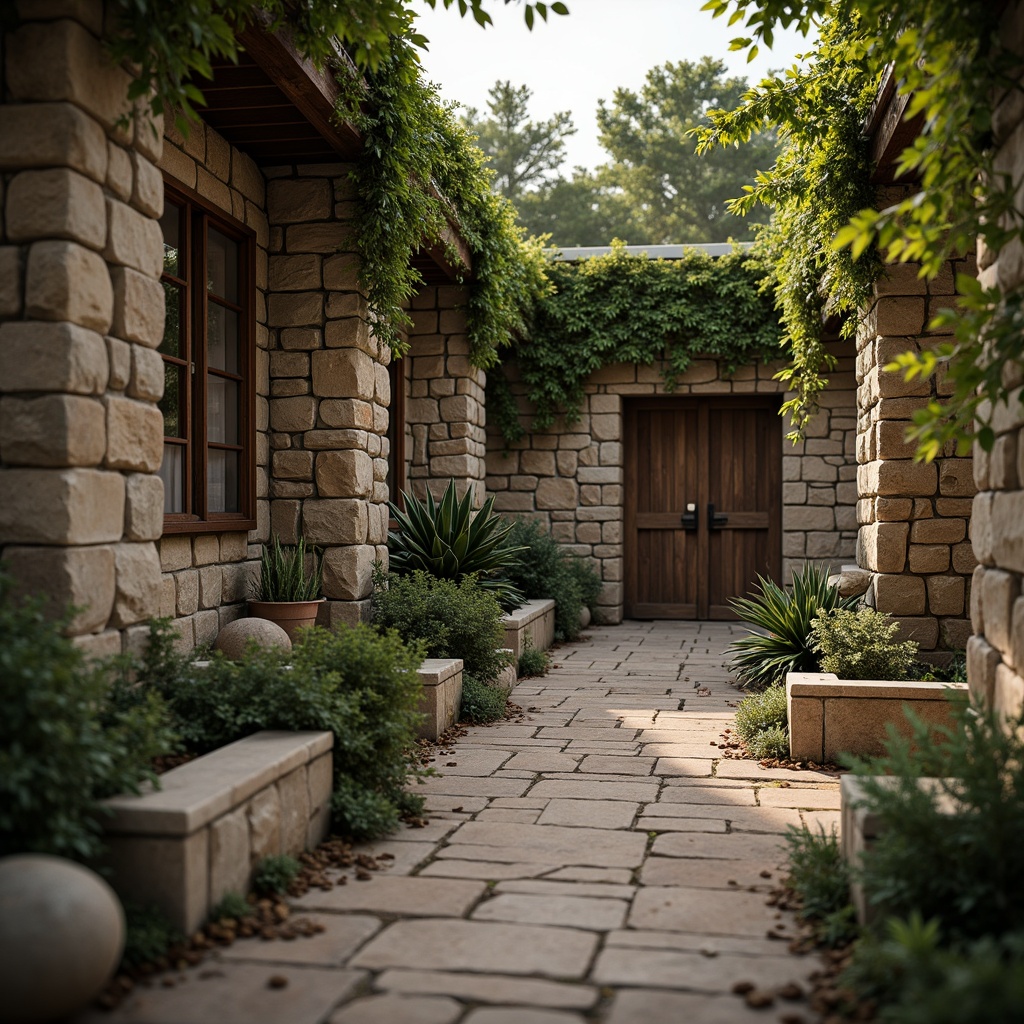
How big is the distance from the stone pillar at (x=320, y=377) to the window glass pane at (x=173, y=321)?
91 cm

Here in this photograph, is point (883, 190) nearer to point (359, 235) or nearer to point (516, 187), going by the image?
point (359, 235)

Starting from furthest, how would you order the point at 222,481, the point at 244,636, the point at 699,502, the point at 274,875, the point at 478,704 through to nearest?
the point at 699,502, the point at 478,704, the point at 222,481, the point at 244,636, the point at 274,875

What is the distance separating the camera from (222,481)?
5312 millimetres

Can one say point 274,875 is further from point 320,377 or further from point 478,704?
point 320,377

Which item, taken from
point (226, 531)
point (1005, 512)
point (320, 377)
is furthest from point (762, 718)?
point (320, 377)

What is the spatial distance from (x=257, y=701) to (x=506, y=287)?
4997 millimetres

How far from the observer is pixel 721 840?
361 centimetres

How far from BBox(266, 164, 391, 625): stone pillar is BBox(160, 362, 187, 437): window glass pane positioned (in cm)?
92

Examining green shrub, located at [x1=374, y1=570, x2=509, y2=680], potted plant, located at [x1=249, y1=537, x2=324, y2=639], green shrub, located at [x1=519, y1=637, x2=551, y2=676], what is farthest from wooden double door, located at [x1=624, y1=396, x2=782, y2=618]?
potted plant, located at [x1=249, y1=537, x2=324, y2=639]

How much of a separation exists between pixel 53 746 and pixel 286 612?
2.85m

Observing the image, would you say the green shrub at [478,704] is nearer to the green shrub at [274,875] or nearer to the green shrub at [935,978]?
the green shrub at [274,875]

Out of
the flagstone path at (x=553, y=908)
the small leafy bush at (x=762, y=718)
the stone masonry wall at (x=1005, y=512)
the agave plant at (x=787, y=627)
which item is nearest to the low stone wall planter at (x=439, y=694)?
the flagstone path at (x=553, y=908)

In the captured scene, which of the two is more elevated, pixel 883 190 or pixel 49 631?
pixel 883 190

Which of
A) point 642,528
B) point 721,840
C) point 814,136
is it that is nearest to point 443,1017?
point 721,840
